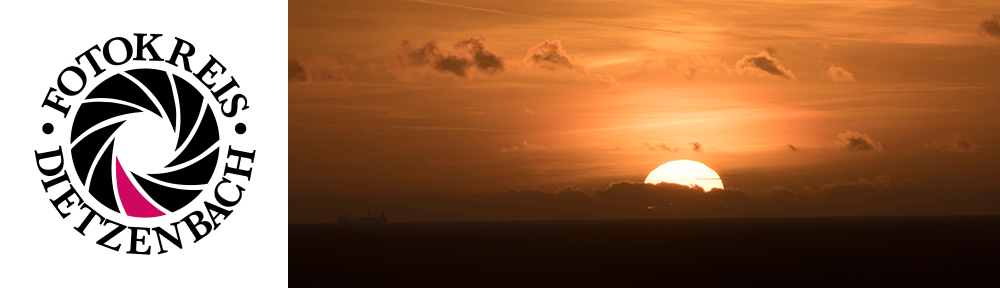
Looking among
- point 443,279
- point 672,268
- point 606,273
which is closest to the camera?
point 443,279

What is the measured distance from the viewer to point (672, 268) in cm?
10219

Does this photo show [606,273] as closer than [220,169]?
No

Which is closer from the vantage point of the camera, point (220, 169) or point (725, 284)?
point (220, 169)

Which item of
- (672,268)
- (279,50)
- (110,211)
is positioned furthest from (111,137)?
(672,268)

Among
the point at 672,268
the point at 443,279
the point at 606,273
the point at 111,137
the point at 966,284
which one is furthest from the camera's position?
the point at 672,268

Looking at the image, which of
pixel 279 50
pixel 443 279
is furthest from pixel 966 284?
pixel 279 50

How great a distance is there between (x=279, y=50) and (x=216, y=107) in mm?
1580

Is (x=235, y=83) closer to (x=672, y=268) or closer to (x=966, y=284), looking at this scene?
(x=966, y=284)

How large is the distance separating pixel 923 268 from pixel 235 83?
105 m

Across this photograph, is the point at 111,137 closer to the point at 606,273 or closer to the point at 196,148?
the point at 196,148

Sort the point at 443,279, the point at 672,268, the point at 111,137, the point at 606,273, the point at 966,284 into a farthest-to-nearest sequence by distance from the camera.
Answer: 1. the point at 672,268
2. the point at 606,273
3. the point at 443,279
4. the point at 966,284
5. the point at 111,137

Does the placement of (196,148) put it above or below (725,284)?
above

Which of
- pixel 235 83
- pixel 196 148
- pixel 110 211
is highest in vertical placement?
pixel 235 83

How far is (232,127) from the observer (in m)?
15.5
